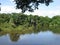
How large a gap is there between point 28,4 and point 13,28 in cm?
3201

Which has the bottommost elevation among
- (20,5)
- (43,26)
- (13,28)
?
(43,26)

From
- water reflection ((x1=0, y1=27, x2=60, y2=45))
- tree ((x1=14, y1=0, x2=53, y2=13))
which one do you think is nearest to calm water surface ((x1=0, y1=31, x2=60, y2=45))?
water reflection ((x1=0, y1=27, x2=60, y2=45))

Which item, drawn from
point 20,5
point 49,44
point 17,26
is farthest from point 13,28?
point 20,5

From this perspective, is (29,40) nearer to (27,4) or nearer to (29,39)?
(29,39)

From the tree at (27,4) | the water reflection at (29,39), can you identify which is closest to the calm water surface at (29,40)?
the water reflection at (29,39)

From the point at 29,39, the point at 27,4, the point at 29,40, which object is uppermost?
the point at 27,4

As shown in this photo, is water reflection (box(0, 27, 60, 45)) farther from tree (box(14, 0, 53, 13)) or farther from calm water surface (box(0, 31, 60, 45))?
tree (box(14, 0, 53, 13))

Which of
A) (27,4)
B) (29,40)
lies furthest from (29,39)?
(27,4)

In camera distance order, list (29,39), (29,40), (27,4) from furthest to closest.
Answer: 1. (29,39)
2. (29,40)
3. (27,4)

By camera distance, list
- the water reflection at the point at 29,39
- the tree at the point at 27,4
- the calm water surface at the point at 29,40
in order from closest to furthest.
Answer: the tree at the point at 27,4
the calm water surface at the point at 29,40
the water reflection at the point at 29,39

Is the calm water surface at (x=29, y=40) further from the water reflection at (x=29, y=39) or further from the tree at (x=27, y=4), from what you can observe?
the tree at (x=27, y=4)

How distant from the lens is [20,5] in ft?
13.7

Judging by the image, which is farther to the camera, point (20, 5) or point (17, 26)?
point (17, 26)

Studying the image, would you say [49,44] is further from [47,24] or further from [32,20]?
[47,24]
